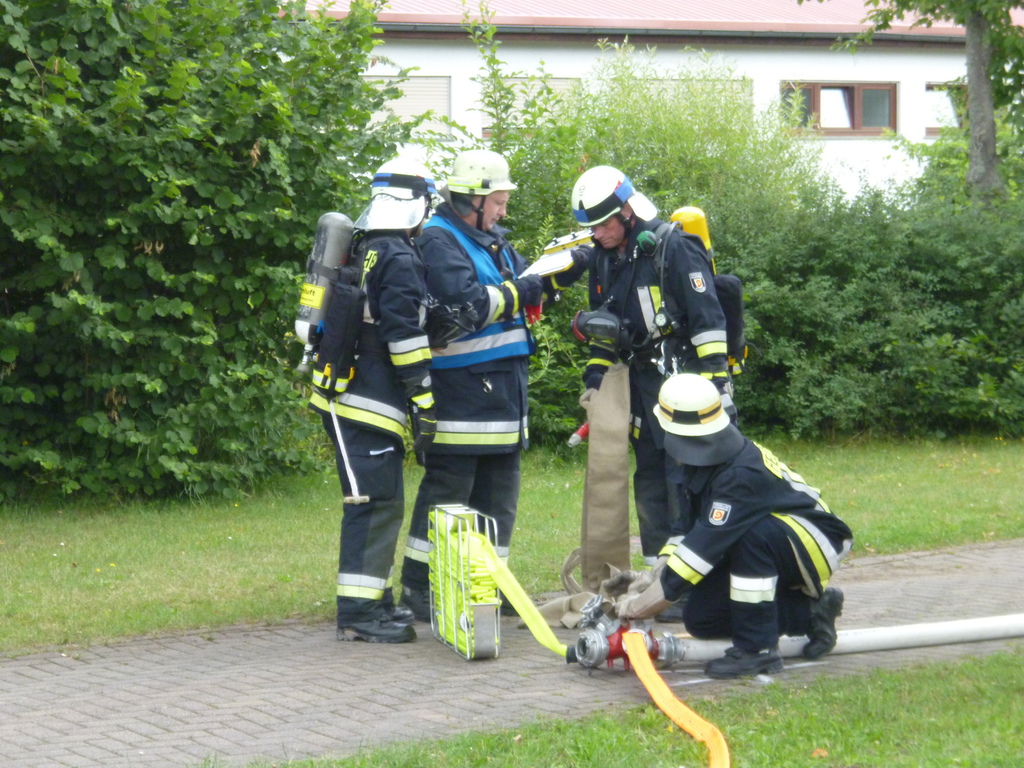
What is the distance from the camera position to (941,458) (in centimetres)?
1173

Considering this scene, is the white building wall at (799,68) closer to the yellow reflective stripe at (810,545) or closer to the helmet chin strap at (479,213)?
the helmet chin strap at (479,213)

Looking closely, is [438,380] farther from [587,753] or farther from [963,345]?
[963,345]

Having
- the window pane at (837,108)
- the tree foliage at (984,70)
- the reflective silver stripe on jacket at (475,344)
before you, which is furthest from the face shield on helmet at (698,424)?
the window pane at (837,108)

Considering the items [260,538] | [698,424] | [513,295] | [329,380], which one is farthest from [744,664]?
[260,538]

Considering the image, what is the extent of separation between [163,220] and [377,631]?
13.6 ft

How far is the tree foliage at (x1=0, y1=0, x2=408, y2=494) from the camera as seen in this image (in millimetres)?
8422

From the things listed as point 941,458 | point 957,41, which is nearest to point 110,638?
point 941,458

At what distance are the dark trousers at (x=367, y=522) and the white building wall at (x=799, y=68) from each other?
1783cm

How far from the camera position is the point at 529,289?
20.0ft

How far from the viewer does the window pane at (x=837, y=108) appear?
28.0 meters

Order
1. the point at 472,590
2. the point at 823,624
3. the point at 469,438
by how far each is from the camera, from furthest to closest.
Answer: the point at 469,438 → the point at 472,590 → the point at 823,624

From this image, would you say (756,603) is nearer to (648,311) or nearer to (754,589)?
(754,589)

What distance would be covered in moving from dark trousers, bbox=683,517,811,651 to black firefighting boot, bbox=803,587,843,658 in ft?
0.12

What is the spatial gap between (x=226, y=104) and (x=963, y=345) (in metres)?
7.97
